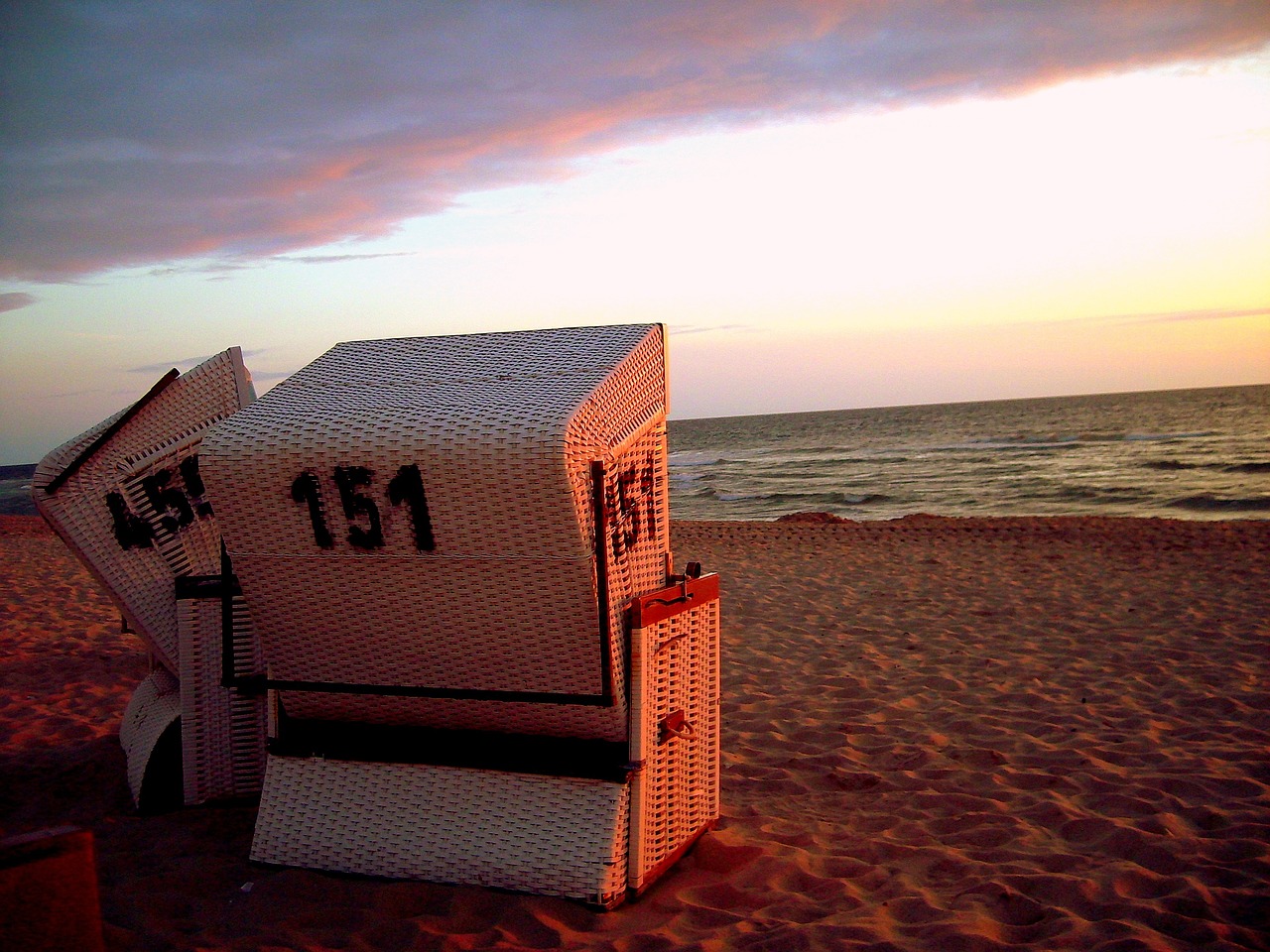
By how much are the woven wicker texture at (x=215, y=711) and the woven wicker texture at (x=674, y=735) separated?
60.1 inches

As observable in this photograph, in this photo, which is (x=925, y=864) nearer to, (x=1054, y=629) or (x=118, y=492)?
(x=118, y=492)

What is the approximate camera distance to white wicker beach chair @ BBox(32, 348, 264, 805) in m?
3.32

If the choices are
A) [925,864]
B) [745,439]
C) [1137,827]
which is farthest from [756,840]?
[745,439]

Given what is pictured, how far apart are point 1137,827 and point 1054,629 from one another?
11.4 ft

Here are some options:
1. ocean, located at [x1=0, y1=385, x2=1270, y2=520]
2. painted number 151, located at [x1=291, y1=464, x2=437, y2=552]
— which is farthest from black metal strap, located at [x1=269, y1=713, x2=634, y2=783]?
ocean, located at [x1=0, y1=385, x2=1270, y2=520]

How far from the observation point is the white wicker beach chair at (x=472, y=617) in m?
2.49

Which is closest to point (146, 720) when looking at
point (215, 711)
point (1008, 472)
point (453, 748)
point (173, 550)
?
point (215, 711)

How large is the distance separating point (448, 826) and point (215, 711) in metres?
1.21

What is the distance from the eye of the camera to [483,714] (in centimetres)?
277

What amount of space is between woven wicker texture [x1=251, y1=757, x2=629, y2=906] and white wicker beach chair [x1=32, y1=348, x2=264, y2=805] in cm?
56

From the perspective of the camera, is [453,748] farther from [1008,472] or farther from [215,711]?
[1008,472]

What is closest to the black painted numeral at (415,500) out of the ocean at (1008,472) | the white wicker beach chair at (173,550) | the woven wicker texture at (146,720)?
the white wicker beach chair at (173,550)

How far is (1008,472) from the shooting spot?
2759 cm

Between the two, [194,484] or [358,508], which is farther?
[194,484]
